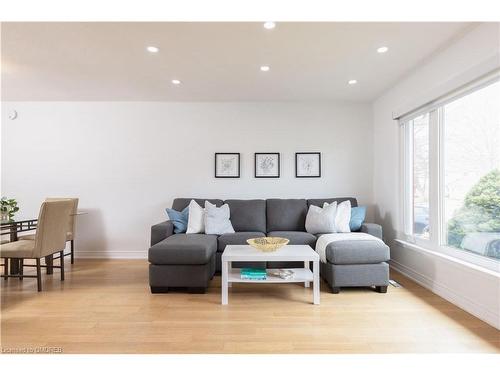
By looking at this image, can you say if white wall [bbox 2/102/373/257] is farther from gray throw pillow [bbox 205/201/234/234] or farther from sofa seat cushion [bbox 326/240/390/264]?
sofa seat cushion [bbox 326/240/390/264]

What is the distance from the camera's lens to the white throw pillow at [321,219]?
3.83 m

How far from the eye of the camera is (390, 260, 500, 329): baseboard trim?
2254 millimetres

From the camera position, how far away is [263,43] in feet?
8.89

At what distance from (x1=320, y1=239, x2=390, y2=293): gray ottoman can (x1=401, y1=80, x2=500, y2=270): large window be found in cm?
67

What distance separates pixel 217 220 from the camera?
3918 millimetres

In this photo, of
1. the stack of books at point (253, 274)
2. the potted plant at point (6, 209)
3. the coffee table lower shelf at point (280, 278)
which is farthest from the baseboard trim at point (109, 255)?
the stack of books at point (253, 274)

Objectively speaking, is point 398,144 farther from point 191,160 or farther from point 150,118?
point 150,118

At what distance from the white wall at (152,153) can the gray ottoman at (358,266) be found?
1.75m

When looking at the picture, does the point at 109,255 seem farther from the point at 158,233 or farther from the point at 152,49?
the point at 152,49

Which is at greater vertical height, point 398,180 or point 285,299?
point 398,180

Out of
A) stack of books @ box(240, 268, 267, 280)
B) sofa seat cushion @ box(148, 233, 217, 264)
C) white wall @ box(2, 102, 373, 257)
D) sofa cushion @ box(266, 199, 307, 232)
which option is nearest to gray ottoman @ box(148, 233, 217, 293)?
sofa seat cushion @ box(148, 233, 217, 264)

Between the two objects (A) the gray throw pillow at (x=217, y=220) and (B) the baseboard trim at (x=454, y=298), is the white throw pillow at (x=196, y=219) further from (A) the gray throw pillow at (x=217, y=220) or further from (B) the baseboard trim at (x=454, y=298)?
(B) the baseboard trim at (x=454, y=298)
